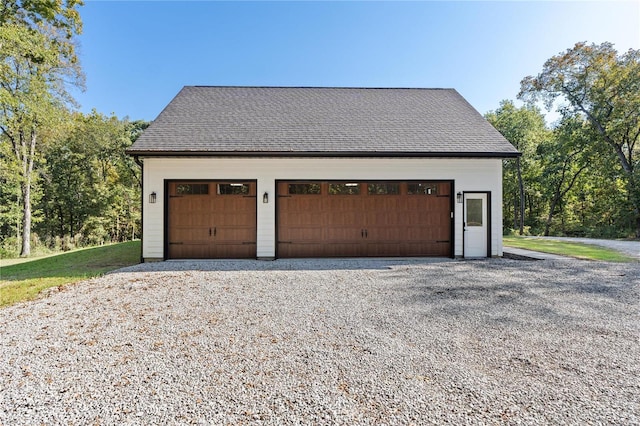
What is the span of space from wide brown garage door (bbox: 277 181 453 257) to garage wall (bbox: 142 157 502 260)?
9.7 inches

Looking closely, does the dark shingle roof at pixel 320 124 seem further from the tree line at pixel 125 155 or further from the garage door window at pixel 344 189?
the tree line at pixel 125 155

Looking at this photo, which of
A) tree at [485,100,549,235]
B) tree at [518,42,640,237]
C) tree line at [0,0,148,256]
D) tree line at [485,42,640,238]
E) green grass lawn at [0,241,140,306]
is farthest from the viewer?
tree at [485,100,549,235]

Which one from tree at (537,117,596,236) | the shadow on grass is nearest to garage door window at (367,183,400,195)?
the shadow on grass

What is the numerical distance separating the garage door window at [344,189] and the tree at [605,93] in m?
16.8

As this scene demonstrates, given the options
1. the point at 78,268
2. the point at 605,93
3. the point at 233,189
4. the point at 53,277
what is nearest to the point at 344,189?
the point at 233,189

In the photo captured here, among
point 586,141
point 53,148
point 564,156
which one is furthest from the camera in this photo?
point 564,156

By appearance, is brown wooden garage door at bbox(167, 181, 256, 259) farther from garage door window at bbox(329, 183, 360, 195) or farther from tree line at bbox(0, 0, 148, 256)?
tree line at bbox(0, 0, 148, 256)

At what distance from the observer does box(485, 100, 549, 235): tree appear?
823 inches

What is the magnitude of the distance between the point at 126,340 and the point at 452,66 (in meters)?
14.1

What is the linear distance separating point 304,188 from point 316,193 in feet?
1.17

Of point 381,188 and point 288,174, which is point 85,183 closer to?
point 288,174

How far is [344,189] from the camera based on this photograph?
8.34 m

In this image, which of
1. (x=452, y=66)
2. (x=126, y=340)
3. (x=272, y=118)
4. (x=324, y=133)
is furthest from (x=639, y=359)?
(x=452, y=66)

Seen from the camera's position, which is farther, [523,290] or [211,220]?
[211,220]
